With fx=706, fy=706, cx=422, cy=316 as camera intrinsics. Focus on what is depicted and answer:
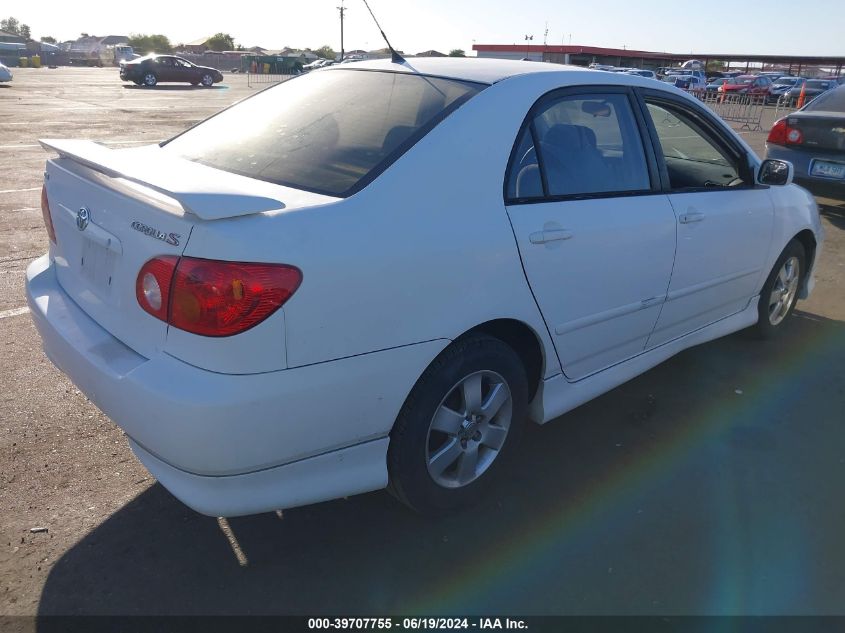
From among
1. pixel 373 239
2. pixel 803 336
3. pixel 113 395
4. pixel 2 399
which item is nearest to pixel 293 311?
pixel 373 239

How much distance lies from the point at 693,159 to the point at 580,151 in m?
1.52

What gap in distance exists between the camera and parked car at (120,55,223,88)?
105ft

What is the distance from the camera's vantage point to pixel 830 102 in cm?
800

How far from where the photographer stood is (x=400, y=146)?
2.54 metres

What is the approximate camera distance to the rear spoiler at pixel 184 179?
2059 mm

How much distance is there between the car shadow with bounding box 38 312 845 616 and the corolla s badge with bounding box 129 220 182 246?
46.6 inches

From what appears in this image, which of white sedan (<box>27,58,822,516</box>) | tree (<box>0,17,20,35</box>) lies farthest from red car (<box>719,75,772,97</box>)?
tree (<box>0,17,20,35</box>)

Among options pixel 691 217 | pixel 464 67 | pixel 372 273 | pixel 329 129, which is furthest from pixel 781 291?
pixel 372 273

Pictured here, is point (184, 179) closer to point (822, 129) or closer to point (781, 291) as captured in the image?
point (781, 291)

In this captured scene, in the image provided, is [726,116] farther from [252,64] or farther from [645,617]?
[252,64]

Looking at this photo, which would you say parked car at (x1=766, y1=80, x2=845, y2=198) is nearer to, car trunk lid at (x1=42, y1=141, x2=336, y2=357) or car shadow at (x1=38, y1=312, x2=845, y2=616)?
car shadow at (x1=38, y1=312, x2=845, y2=616)

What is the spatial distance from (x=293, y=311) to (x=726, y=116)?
24726mm

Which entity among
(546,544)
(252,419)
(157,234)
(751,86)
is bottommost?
(546,544)

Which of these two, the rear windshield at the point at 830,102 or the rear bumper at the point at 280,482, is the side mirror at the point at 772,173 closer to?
the rear bumper at the point at 280,482
